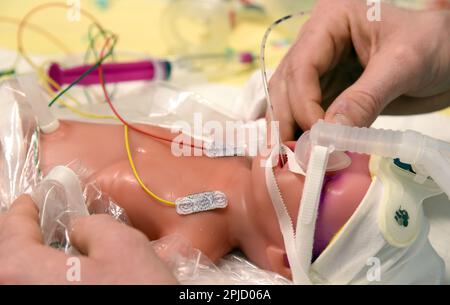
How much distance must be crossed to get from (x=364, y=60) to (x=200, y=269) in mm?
663

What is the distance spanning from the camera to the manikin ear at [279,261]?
39.1 inches

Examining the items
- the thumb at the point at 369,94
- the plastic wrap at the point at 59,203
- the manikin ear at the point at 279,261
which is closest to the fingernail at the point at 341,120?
the thumb at the point at 369,94

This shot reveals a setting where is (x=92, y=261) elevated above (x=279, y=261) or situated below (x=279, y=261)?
above

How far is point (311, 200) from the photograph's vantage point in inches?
34.6

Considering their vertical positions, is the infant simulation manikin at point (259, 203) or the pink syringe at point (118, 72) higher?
the pink syringe at point (118, 72)

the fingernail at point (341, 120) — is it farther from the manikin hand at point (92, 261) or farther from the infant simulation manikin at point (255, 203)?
the manikin hand at point (92, 261)

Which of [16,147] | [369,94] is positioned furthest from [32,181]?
[369,94]

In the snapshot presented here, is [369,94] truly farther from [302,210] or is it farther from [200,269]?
[200,269]

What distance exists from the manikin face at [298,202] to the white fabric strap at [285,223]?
1cm

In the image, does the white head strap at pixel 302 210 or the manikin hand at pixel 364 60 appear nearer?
the white head strap at pixel 302 210

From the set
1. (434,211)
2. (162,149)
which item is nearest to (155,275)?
(162,149)

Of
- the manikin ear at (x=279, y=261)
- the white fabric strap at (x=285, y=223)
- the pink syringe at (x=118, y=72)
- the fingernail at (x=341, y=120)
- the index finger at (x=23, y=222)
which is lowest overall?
the manikin ear at (x=279, y=261)

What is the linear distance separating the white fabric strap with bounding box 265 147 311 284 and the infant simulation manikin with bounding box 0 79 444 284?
12 mm

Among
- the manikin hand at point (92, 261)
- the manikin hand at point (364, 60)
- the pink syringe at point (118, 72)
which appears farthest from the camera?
the pink syringe at point (118, 72)
